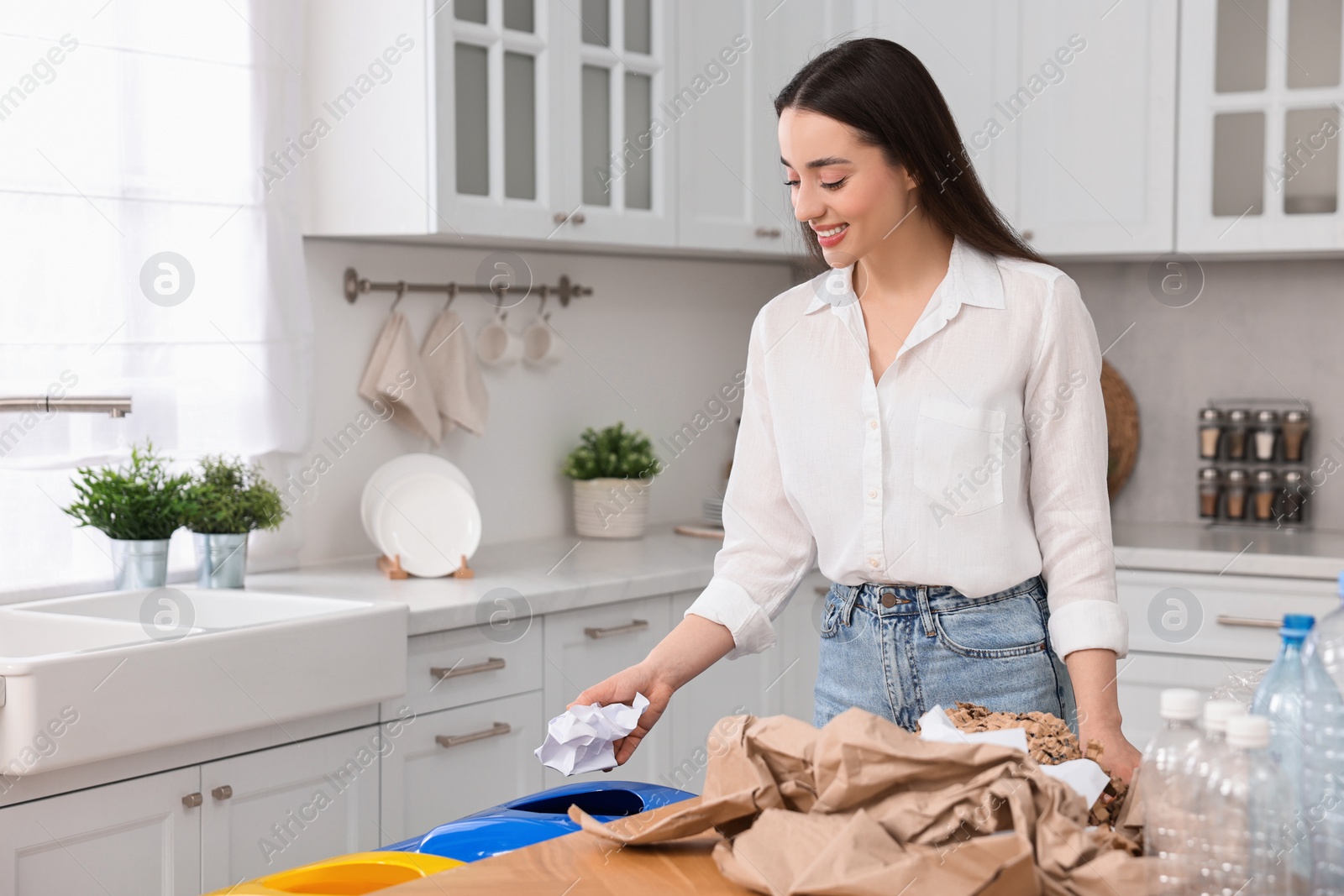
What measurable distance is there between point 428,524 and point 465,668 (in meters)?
0.45

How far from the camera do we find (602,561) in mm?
2922

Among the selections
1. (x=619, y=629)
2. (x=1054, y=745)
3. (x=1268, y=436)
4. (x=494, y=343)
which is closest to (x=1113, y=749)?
(x=1054, y=745)

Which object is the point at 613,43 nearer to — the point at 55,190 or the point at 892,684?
the point at 55,190

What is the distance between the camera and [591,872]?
3.38 feet

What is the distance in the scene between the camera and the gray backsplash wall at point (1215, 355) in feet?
11.0

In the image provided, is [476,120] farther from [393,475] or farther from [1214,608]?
[1214,608]

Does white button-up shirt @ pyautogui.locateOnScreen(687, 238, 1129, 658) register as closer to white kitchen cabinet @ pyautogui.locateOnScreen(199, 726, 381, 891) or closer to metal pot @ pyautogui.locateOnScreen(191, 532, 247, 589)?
white kitchen cabinet @ pyautogui.locateOnScreen(199, 726, 381, 891)

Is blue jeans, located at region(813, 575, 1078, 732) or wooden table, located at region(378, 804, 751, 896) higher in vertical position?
blue jeans, located at region(813, 575, 1078, 732)

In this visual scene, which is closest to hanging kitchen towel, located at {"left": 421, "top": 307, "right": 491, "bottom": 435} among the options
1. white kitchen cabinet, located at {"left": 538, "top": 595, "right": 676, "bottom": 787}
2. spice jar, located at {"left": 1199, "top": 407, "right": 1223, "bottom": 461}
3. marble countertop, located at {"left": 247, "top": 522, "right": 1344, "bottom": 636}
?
marble countertop, located at {"left": 247, "top": 522, "right": 1344, "bottom": 636}

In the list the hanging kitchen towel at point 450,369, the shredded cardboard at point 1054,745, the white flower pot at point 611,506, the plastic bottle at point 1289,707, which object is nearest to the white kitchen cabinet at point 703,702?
the white flower pot at point 611,506

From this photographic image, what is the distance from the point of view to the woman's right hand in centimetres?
126

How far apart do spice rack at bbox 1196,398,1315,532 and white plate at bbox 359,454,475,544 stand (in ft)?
6.07

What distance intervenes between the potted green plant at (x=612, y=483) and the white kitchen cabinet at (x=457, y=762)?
29.3 inches

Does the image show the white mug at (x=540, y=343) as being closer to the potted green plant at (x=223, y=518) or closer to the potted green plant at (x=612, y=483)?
the potted green plant at (x=612, y=483)
